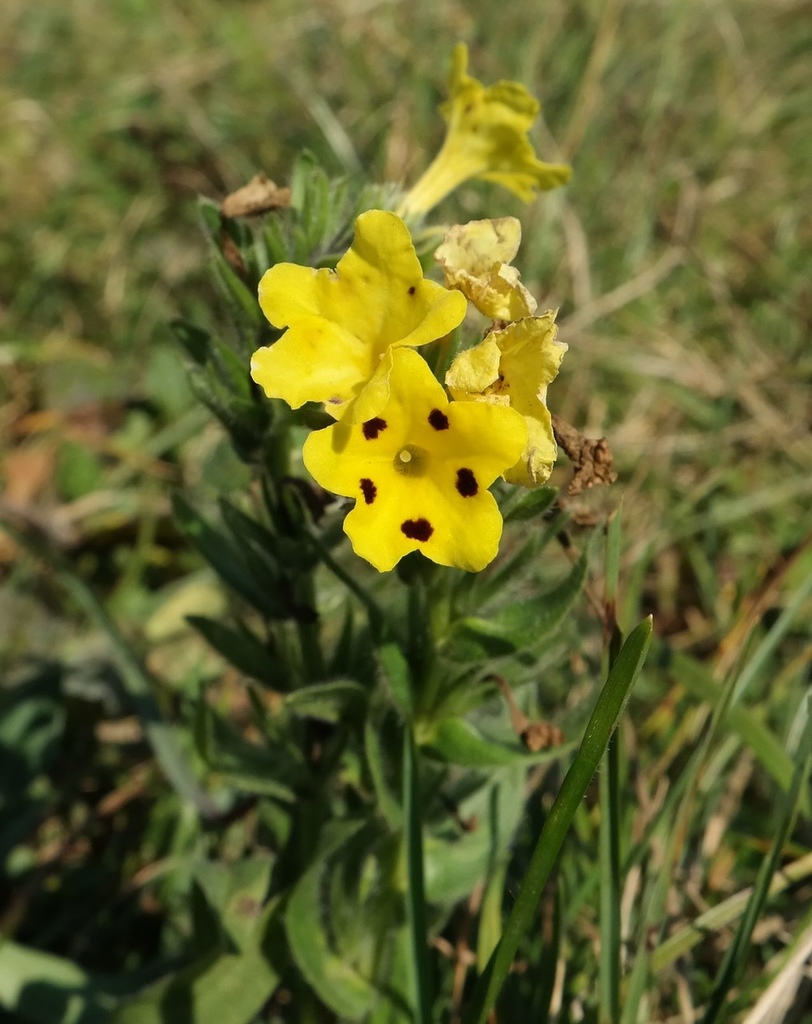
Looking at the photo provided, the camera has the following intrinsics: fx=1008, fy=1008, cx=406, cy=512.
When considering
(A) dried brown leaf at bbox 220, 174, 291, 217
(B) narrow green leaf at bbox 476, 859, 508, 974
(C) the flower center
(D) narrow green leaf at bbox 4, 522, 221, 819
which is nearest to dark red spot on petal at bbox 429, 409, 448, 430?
(C) the flower center

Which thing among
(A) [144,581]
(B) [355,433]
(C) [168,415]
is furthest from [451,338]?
(C) [168,415]

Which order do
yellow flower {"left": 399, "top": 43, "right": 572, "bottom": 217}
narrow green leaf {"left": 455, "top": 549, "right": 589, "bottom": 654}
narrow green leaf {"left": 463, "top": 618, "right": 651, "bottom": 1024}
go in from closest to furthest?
narrow green leaf {"left": 463, "top": 618, "right": 651, "bottom": 1024} → narrow green leaf {"left": 455, "top": 549, "right": 589, "bottom": 654} → yellow flower {"left": 399, "top": 43, "right": 572, "bottom": 217}

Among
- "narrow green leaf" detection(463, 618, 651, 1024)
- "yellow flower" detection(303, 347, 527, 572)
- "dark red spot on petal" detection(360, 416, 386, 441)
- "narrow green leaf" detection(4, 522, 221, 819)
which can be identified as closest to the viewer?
"narrow green leaf" detection(463, 618, 651, 1024)

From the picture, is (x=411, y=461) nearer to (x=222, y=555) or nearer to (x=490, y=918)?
(x=222, y=555)

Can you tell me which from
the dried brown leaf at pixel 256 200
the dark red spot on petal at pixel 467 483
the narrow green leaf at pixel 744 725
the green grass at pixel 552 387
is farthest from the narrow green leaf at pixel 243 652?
the narrow green leaf at pixel 744 725

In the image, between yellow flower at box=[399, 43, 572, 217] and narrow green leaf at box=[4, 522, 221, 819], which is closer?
yellow flower at box=[399, 43, 572, 217]

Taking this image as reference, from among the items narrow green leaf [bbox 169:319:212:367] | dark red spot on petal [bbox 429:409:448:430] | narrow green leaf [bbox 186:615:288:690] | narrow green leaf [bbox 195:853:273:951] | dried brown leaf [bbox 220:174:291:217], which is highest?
dried brown leaf [bbox 220:174:291:217]

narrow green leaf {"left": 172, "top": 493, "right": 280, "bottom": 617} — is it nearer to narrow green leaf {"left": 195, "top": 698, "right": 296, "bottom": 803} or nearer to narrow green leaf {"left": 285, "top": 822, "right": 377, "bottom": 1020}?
narrow green leaf {"left": 195, "top": 698, "right": 296, "bottom": 803}
